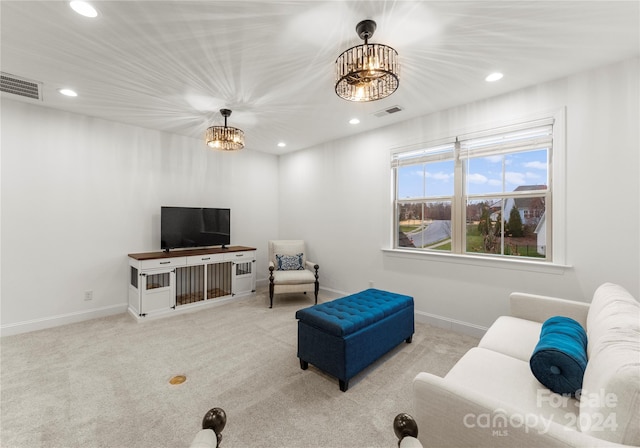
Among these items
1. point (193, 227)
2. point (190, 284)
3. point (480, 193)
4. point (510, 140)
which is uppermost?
point (510, 140)

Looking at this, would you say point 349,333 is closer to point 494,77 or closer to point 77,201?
point 494,77

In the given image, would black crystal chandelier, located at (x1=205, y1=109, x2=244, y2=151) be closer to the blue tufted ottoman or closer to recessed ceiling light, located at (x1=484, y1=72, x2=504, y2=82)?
the blue tufted ottoman

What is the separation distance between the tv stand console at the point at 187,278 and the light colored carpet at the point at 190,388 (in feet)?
1.50

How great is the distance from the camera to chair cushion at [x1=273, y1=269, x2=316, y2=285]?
14.7 ft

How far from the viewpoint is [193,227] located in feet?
15.3

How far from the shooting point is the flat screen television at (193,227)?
440 cm

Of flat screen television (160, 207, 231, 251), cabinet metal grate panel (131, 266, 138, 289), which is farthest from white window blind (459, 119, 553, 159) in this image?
cabinet metal grate panel (131, 266, 138, 289)

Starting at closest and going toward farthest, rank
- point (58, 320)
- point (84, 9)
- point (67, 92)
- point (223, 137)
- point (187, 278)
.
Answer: point (84, 9), point (67, 92), point (223, 137), point (58, 320), point (187, 278)

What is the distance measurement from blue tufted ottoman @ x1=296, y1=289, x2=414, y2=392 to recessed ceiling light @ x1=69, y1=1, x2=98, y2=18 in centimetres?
274

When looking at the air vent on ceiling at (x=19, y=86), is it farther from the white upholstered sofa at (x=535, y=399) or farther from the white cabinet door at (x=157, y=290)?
the white upholstered sofa at (x=535, y=399)

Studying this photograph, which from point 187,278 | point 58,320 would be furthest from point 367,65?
point 58,320

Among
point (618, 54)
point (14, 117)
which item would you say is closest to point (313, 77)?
point (618, 54)

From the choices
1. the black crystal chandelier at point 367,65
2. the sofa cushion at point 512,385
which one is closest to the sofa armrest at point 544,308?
the sofa cushion at point 512,385

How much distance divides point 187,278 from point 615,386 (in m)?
4.89
